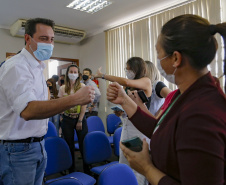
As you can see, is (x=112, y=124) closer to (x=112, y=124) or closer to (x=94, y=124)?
A: (x=112, y=124)

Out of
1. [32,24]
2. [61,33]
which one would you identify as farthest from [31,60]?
[61,33]

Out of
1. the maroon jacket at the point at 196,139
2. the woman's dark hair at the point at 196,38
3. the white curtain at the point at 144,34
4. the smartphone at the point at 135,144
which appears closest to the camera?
the maroon jacket at the point at 196,139

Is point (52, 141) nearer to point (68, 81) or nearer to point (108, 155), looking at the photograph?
point (108, 155)

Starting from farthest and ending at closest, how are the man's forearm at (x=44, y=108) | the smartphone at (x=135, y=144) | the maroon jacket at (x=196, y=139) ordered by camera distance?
the man's forearm at (x=44, y=108) → the smartphone at (x=135, y=144) → the maroon jacket at (x=196, y=139)

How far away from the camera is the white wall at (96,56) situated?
18.1 ft

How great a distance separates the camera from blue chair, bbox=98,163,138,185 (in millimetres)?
1399

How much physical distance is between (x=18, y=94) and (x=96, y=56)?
15.3 feet

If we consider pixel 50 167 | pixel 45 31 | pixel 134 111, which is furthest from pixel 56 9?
pixel 134 111

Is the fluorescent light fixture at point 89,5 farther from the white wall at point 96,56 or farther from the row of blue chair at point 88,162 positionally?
the row of blue chair at point 88,162

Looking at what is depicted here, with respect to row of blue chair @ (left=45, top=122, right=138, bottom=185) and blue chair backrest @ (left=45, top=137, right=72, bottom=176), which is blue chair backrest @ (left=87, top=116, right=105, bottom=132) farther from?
blue chair backrest @ (left=45, top=137, right=72, bottom=176)

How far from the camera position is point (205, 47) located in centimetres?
71

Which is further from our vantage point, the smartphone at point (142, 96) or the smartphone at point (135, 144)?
the smartphone at point (142, 96)

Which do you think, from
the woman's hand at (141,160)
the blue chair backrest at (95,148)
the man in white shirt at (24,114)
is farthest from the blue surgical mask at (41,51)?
the blue chair backrest at (95,148)

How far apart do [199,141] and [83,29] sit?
5392 mm
